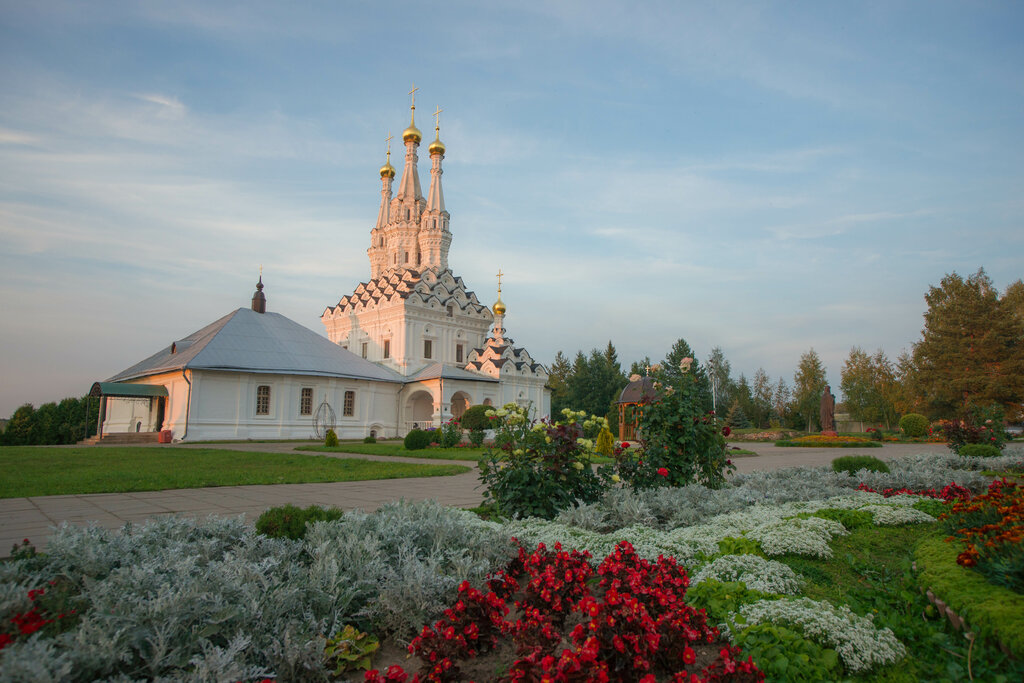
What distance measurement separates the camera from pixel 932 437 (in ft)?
91.9

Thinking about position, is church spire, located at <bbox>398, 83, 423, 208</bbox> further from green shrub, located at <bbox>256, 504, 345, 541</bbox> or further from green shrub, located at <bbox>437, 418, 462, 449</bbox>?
green shrub, located at <bbox>256, 504, 345, 541</bbox>

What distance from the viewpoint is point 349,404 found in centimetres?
3300

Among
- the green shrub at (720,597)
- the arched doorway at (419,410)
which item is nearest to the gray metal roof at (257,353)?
the arched doorway at (419,410)

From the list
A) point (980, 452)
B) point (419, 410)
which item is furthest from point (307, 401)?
point (980, 452)

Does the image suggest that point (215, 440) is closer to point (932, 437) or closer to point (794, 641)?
point (794, 641)

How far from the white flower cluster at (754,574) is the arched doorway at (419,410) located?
31.0 meters

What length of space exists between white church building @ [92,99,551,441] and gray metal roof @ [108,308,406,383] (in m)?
0.08

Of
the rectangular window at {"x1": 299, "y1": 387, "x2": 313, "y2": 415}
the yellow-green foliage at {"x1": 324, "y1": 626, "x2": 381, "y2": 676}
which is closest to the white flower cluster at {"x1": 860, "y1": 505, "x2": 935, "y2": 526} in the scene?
the yellow-green foliage at {"x1": 324, "y1": 626, "x2": 381, "y2": 676}

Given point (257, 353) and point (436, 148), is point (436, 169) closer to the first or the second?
point (436, 148)

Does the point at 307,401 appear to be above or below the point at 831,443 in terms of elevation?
above

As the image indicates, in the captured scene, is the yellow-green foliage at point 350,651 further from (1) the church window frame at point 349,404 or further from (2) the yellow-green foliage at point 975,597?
(1) the church window frame at point 349,404

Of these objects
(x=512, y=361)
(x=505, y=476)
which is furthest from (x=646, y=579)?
(x=512, y=361)

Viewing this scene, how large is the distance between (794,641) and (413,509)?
312 cm

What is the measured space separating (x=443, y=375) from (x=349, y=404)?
18.1 ft
